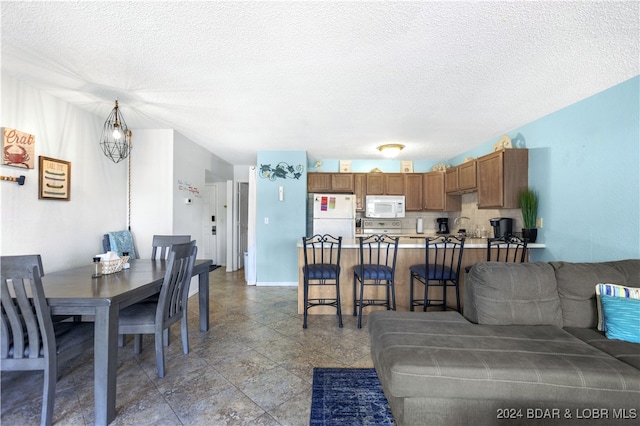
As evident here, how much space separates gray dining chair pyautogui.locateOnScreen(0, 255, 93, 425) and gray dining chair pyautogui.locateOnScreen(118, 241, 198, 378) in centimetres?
45

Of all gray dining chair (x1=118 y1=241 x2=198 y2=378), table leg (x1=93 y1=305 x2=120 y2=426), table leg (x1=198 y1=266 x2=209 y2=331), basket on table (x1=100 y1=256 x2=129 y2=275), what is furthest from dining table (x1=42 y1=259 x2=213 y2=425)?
table leg (x1=198 y1=266 x2=209 y2=331)

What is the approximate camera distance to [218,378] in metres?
1.94

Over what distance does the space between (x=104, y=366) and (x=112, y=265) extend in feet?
3.06

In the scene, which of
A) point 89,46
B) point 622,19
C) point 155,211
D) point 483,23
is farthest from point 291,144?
point 622,19

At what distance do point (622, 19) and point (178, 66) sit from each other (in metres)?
2.87

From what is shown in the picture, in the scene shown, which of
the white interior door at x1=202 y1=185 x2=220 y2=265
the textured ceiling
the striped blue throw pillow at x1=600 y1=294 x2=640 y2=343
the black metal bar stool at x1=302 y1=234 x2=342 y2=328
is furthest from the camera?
the white interior door at x1=202 y1=185 x2=220 y2=265

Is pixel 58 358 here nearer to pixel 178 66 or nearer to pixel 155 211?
pixel 178 66

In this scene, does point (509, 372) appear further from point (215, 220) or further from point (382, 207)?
point (215, 220)

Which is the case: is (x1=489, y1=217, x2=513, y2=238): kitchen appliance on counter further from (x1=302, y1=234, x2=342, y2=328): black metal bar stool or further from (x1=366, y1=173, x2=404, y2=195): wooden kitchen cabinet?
(x1=302, y1=234, x2=342, y2=328): black metal bar stool

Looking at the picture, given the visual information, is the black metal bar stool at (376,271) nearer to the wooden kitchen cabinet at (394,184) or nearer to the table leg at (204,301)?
the table leg at (204,301)

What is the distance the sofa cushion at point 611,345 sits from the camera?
139 centimetres

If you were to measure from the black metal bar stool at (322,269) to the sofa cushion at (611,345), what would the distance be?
6.14 ft

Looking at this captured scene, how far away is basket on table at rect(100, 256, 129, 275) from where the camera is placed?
213cm

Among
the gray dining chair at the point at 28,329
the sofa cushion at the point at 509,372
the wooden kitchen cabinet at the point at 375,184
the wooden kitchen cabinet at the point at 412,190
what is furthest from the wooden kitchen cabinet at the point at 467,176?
the gray dining chair at the point at 28,329
